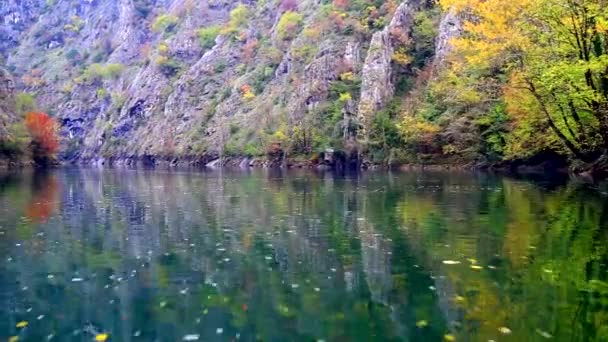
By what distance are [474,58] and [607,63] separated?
9.05m

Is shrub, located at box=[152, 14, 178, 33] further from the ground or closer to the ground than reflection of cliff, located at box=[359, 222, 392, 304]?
further from the ground

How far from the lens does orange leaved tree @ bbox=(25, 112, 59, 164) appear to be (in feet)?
326

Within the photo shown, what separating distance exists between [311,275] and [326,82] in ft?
280

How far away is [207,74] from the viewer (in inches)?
5281

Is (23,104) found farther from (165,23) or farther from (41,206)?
(41,206)

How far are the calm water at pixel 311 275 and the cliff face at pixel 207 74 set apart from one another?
205 feet

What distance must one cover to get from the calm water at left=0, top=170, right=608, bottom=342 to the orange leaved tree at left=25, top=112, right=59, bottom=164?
85.7m

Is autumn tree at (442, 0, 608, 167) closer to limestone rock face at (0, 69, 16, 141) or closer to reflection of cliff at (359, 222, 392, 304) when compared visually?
reflection of cliff at (359, 222, 392, 304)

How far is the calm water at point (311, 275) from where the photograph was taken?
8062 millimetres

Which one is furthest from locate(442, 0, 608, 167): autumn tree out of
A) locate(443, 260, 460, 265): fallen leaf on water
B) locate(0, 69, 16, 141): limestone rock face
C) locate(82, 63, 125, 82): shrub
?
locate(82, 63, 125, 82): shrub

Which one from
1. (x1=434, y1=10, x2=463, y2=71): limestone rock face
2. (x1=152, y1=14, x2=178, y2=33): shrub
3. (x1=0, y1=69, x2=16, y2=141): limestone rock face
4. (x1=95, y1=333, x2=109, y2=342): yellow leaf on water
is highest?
(x1=152, y1=14, x2=178, y2=33): shrub

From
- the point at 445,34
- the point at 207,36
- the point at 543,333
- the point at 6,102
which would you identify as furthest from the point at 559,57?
the point at 207,36

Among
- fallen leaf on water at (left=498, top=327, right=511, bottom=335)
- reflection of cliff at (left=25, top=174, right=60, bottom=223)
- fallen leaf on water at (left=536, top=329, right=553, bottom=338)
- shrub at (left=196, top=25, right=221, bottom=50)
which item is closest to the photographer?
fallen leaf on water at (left=536, top=329, right=553, bottom=338)

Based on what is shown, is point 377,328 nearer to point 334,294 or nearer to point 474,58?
point 334,294
